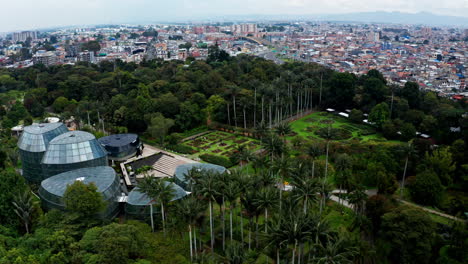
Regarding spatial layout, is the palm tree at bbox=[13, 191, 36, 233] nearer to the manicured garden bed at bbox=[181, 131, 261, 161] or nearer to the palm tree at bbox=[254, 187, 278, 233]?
the palm tree at bbox=[254, 187, 278, 233]

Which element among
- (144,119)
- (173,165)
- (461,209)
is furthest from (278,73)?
(461,209)

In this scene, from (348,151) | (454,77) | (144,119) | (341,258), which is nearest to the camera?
(341,258)

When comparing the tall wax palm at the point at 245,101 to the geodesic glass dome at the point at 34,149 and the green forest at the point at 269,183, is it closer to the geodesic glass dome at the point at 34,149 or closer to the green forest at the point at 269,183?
the green forest at the point at 269,183

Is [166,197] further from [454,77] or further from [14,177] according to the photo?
[454,77]

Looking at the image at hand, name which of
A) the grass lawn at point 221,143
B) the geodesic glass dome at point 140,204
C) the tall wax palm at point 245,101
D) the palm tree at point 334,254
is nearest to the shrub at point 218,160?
the grass lawn at point 221,143

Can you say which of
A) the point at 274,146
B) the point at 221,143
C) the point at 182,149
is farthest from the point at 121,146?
the point at 274,146

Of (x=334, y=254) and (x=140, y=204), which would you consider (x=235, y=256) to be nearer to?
(x=334, y=254)

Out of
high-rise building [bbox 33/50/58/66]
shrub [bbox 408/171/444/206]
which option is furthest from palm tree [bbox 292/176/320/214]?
high-rise building [bbox 33/50/58/66]
